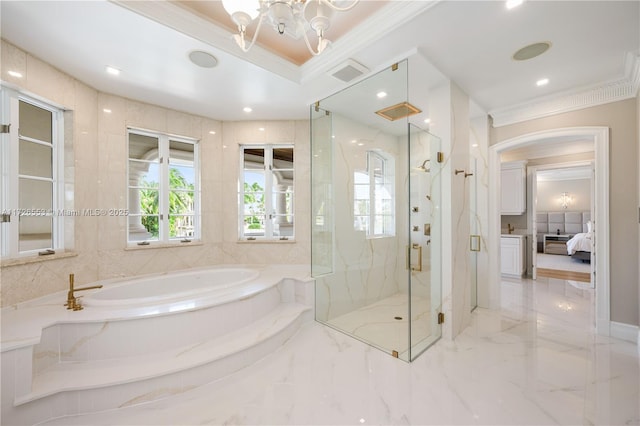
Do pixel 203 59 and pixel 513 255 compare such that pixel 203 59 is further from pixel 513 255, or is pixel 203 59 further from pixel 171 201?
pixel 513 255

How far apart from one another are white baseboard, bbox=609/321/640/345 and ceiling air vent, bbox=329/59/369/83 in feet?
11.9

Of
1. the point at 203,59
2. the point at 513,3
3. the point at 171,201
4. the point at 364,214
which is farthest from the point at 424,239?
the point at 171,201

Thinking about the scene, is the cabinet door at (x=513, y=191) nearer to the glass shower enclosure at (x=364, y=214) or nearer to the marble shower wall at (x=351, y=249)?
the glass shower enclosure at (x=364, y=214)

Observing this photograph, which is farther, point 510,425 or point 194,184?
point 194,184

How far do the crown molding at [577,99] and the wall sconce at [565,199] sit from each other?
7.73 metres

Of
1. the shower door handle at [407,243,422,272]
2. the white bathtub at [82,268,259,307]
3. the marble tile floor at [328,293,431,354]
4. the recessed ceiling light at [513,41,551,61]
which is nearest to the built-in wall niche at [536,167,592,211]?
the recessed ceiling light at [513,41,551,61]

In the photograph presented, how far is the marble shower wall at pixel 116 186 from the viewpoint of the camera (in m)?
2.35

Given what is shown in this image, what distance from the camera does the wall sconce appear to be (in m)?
8.64

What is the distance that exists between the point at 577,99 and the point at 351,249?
9.97 feet

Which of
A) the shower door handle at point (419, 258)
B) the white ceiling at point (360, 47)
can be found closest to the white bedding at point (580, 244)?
the white ceiling at point (360, 47)

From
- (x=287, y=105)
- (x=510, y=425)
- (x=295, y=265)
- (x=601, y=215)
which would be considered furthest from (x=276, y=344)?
(x=601, y=215)

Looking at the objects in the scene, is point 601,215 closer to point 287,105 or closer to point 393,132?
point 393,132

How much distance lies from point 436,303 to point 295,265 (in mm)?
1987

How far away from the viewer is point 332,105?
3.06m
